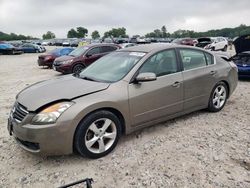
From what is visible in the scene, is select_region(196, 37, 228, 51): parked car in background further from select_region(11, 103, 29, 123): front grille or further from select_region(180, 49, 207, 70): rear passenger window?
select_region(11, 103, 29, 123): front grille

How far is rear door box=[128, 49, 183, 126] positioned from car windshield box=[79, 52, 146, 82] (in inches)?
9.2

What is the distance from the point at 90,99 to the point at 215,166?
1.84 meters

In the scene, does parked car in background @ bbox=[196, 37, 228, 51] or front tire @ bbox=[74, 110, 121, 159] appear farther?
parked car in background @ bbox=[196, 37, 228, 51]

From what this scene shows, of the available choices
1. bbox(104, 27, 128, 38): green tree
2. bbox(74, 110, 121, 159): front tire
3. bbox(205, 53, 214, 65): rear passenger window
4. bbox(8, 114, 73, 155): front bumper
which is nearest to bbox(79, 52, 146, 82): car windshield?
bbox(74, 110, 121, 159): front tire

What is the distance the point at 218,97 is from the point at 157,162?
8.32 feet

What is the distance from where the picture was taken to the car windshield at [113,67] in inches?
158

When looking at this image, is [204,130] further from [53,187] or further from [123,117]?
[53,187]

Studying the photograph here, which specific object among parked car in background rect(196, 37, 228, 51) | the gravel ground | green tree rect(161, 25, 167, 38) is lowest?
green tree rect(161, 25, 167, 38)

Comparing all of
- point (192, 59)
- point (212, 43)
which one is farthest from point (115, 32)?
point (192, 59)

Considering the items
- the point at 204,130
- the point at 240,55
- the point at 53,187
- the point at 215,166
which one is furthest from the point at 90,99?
the point at 240,55

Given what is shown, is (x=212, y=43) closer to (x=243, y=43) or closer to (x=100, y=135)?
(x=243, y=43)

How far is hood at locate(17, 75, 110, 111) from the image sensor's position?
336cm

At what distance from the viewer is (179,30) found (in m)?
95.2

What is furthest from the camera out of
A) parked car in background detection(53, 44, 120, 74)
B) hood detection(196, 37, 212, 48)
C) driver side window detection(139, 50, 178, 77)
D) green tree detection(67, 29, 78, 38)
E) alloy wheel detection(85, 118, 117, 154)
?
green tree detection(67, 29, 78, 38)
